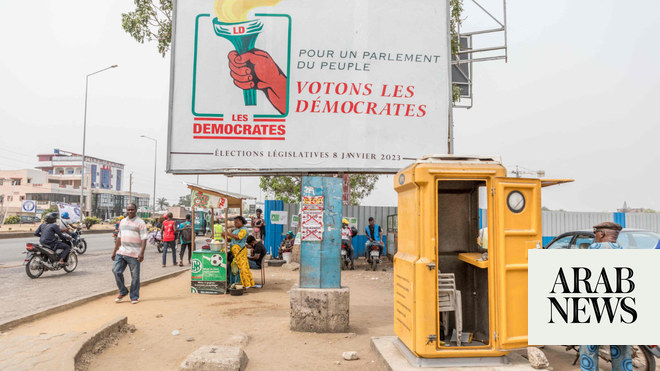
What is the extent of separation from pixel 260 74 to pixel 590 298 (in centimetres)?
558

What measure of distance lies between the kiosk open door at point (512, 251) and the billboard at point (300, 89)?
277cm

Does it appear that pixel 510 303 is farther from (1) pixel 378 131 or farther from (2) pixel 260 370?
(1) pixel 378 131

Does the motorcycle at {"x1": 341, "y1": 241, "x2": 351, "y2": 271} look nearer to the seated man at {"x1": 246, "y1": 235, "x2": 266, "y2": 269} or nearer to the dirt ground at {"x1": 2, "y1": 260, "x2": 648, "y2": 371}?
the seated man at {"x1": 246, "y1": 235, "x2": 266, "y2": 269}

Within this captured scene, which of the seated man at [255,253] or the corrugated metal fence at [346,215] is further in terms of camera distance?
the corrugated metal fence at [346,215]

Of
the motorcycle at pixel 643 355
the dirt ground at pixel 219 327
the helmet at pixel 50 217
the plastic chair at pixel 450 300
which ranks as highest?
the helmet at pixel 50 217

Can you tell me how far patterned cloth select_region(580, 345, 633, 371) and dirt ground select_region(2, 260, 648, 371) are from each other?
4.15ft

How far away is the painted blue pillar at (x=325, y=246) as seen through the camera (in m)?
6.47

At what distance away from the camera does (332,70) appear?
7.03 m

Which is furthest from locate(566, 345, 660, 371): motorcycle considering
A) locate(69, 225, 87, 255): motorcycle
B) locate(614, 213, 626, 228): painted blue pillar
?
locate(69, 225, 87, 255): motorcycle

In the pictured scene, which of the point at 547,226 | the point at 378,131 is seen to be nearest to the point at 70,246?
the point at 378,131

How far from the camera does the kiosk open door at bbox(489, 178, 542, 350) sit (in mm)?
4328

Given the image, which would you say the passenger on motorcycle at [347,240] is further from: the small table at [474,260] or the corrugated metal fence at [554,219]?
the small table at [474,260]

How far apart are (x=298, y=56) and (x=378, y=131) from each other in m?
1.72

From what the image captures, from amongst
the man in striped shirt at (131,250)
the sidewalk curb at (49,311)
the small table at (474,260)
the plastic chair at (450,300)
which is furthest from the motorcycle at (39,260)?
the small table at (474,260)
